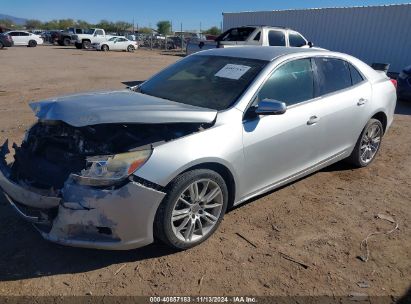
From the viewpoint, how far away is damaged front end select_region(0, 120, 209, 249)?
271 cm

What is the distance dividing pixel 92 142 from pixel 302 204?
7.66 feet

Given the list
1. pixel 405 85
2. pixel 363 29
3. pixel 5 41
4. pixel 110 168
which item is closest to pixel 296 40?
pixel 405 85

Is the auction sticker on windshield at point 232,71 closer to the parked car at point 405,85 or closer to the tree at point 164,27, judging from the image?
the parked car at point 405,85

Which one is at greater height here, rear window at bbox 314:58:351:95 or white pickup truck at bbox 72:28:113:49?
rear window at bbox 314:58:351:95

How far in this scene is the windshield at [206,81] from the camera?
11.8 ft

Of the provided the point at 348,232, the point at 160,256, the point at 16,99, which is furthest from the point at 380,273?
the point at 16,99

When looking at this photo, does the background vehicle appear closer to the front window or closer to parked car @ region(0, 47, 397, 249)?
parked car @ region(0, 47, 397, 249)

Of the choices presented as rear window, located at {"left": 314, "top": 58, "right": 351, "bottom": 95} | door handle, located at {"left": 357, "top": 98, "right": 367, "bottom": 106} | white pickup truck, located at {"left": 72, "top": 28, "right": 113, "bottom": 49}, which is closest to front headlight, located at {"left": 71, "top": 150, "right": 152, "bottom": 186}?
rear window, located at {"left": 314, "top": 58, "right": 351, "bottom": 95}

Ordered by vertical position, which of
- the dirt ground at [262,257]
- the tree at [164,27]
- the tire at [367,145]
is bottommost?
the tree at [164,27]

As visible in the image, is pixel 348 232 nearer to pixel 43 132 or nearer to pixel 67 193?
pixel 67 193

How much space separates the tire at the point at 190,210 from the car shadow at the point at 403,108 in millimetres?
7629

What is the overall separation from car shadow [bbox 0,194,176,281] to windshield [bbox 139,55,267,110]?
1.46 metres

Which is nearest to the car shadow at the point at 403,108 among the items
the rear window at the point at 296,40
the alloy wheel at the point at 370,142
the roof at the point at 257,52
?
the rear window at the point at 296,40

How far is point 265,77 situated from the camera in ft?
11.9
